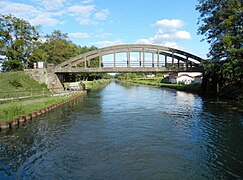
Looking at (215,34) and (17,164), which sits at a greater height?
(215,34)

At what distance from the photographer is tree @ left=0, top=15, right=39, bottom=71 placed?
4666 centimetres

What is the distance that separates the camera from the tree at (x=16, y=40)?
153 feet

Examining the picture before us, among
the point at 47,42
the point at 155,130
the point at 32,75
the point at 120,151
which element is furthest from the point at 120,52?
the point at 120,151

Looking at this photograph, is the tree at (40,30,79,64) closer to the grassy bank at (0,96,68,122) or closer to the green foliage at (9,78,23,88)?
the green foliage at (9,78,23,88)

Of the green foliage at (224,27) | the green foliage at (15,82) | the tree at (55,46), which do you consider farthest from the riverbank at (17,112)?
the tree at (55,46)

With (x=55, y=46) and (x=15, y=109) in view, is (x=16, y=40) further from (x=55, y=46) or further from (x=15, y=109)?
(x=15, y=109)

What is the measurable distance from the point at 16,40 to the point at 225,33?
137ft

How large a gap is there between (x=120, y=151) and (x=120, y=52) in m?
38.0

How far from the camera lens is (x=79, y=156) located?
10109 millimetres

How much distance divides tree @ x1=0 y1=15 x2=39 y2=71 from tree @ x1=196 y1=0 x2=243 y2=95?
120 feet

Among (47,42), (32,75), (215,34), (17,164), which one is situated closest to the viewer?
(17,164)

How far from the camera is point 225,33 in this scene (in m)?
29.9

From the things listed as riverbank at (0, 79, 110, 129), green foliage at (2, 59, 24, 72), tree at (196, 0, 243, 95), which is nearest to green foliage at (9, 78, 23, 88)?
riverbank at (0, 79, 110, 129)

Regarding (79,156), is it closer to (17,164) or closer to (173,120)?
(17,164)
